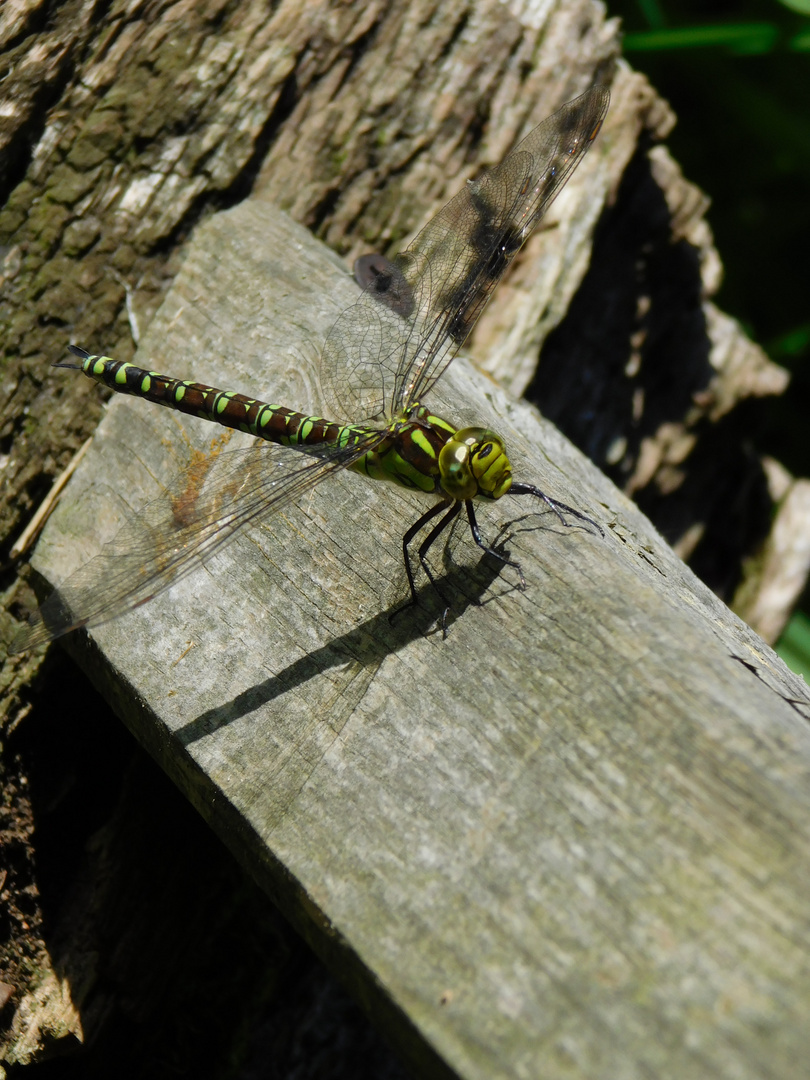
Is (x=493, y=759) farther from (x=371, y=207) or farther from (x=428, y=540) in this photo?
(x=371, y=207)

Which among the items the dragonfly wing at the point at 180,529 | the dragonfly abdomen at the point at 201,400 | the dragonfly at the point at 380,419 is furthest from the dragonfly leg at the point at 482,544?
the dragonfly abdomen at the point at 201,400

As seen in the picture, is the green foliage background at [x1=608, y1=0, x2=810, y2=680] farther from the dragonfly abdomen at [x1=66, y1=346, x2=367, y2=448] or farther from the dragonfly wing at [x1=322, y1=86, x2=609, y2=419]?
the dragonfly abdomen at [x1=66, y1=346, x2=367, y2=448]

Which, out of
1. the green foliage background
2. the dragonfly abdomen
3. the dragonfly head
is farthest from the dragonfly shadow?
the green foliage background

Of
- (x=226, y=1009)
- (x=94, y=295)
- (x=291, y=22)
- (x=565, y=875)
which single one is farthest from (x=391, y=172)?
(x=226, y=1009)

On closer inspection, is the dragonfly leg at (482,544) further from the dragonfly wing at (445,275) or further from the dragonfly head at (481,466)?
the dragonfly wing at (445,275)

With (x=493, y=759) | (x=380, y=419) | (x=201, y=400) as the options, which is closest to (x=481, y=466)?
(x=380, y=419)
